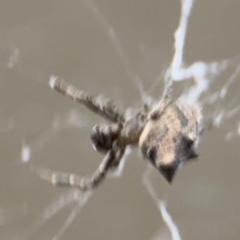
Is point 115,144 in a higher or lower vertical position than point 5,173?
lower

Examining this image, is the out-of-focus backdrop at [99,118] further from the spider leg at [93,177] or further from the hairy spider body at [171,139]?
the hairy spider body at [171,139]

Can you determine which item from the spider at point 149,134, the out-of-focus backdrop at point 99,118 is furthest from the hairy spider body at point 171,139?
the out-of-focus backdrop at point 99,118

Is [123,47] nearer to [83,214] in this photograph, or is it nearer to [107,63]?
[107,63]

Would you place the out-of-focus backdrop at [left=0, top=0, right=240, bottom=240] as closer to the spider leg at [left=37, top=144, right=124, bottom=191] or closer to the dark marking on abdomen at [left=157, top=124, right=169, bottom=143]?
the spider leg at [left=37, top=144, right=124, bottom=191]

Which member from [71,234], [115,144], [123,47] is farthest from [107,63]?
[71,234]

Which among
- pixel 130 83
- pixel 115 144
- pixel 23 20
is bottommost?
pixel 115 144

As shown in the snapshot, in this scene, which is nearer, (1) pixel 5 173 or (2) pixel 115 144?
(2) pixel 115 144
